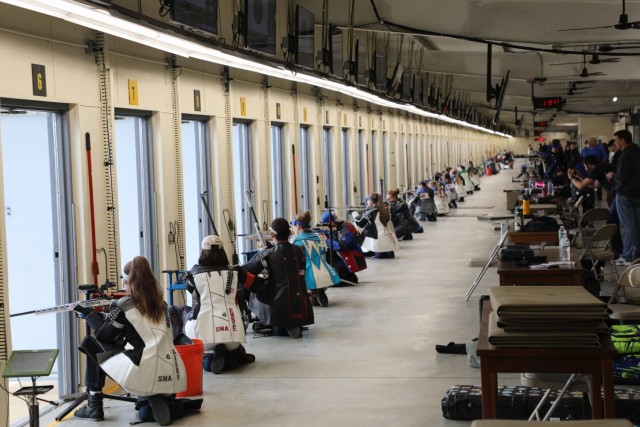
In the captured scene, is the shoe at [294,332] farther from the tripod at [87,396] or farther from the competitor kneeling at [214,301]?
the tripod at [87,396]

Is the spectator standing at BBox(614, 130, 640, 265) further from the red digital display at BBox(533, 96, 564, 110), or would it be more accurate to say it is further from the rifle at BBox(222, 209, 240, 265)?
the red digital display at BBox(533, 96, 564, 110)

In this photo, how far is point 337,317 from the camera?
10531mm

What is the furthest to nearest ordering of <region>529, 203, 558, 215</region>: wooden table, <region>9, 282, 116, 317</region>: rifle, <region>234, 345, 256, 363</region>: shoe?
<region>529, 203, 558, 215</region>: wooden table, <region>234, 345, 256, 363</region>: shoe, <region>9, 282, 116, 317</region>: rifle

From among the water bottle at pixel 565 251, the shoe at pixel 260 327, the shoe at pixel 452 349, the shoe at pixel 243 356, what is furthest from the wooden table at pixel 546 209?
the shoe at pixel 243 356

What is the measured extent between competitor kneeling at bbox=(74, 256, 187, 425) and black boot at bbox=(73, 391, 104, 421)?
1.19ft

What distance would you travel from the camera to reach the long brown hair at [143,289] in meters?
6.36

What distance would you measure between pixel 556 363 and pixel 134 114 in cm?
612

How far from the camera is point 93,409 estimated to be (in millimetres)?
6719

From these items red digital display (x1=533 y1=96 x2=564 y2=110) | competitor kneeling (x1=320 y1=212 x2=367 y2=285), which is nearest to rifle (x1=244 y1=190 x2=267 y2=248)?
competitor kneeling (x1=320 y1=212 x2=367 y2=285)

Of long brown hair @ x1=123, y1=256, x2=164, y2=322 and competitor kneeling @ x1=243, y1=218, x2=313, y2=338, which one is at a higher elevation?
long brown hair @ x1=123, y1=256, x2=164, y2=322

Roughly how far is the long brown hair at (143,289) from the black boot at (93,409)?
0.78m

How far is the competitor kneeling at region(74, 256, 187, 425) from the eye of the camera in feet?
20.8

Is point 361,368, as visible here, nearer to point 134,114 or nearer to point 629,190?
point 134,114

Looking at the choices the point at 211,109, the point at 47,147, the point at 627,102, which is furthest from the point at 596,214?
the point at 627,102
